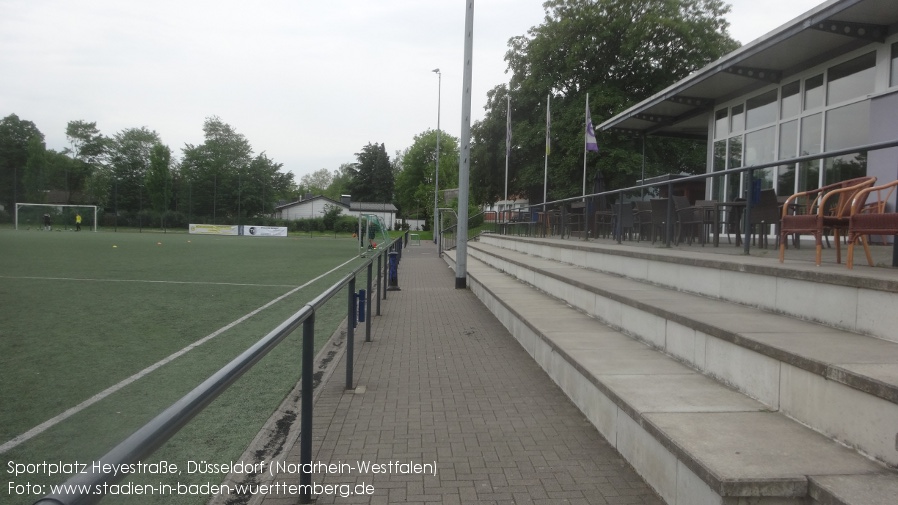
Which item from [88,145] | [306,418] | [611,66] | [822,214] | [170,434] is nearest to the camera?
[170,434]

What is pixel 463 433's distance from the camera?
4707mm

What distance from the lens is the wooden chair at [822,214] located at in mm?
5195

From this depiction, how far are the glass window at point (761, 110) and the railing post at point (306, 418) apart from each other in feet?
42.3

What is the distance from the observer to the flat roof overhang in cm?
979

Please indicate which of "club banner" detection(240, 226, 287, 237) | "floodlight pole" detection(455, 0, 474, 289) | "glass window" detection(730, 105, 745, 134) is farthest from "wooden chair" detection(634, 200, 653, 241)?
"club banner" detection(240, 226, 287, 237)

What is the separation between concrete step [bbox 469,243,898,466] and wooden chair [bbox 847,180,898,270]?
3.03 feet

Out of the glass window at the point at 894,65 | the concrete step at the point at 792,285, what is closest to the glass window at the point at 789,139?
the glass window at the point at 894,65

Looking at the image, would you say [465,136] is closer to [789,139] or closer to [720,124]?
[720,124]

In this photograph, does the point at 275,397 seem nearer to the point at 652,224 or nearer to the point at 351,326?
Result: the point at 351,326

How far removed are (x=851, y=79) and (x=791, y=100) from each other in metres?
1.70

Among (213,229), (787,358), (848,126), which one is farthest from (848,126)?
(213,229)

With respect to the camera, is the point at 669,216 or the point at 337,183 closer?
the point at 669,216

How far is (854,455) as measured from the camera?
2896mm

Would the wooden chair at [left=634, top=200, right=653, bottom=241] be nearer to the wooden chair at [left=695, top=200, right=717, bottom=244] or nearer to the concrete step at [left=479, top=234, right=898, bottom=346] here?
the wooden chair at [left=695, top=200, right=717, bottom=244]
